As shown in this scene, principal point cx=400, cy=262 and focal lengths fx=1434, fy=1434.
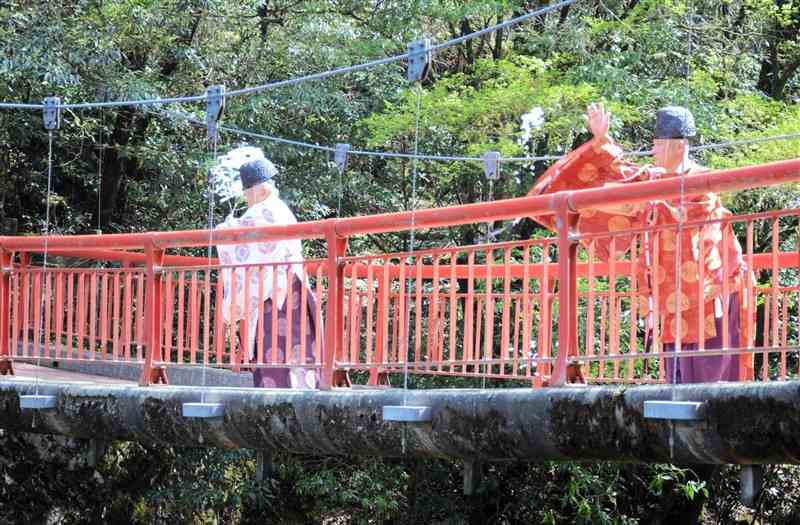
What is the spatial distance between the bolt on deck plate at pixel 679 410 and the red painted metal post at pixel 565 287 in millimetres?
727

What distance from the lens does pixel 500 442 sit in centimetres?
586

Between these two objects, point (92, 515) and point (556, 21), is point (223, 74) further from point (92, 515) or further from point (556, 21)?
point (92, 515)

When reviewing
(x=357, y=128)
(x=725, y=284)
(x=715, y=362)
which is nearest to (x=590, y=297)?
(x=715, y=362)

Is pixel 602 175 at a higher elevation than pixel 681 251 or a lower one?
higher

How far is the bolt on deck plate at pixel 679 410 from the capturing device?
16.1 ft

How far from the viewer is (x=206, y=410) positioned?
7059mm

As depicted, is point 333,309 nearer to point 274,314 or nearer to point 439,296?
point 274,314

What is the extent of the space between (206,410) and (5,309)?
6.52 ft

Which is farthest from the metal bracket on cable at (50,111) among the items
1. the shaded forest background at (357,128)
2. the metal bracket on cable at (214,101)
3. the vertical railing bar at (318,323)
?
the shaded forest background at (357,128)

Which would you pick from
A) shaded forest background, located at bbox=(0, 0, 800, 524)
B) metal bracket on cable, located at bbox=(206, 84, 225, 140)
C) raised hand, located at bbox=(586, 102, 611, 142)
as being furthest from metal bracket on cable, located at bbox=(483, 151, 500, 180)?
raised hand, located at bbox=(586, 102, 611, 142)

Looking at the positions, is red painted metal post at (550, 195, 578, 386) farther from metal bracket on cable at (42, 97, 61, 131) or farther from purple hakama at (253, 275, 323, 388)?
metal bracket on cable at (42, 97, 61, 131)

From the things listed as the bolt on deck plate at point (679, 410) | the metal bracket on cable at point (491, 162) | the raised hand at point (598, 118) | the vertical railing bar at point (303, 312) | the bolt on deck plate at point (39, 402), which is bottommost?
the bolt on deck plate at point (39, 402)

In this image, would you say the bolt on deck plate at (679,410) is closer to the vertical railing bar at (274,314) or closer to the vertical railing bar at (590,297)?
the vertical railing bar at (590,297)

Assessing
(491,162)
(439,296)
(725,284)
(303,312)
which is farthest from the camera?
(491,162)
